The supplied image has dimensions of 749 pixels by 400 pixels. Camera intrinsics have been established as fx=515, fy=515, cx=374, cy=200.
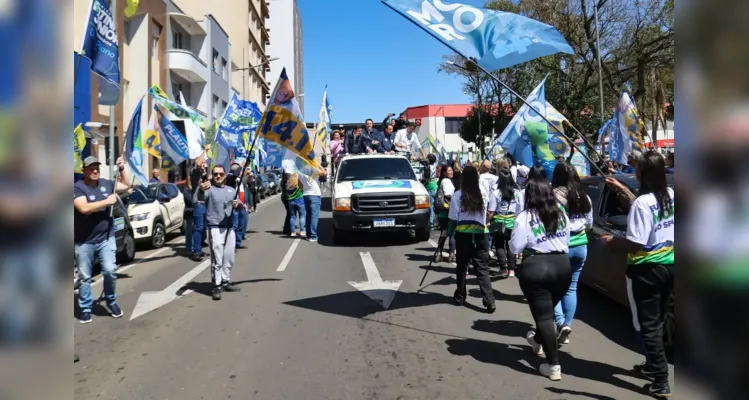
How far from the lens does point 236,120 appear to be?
48.2 ft

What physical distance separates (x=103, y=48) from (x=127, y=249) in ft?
13.7

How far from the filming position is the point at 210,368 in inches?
188

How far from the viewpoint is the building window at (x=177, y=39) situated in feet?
117

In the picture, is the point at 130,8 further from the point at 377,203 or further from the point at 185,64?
the point at 185,64

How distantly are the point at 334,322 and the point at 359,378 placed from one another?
1.77 m

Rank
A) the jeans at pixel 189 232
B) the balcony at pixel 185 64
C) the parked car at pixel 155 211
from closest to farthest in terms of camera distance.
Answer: the jeans at pixel 189 232 → the parked car at pixel 155 211 → the balcony at pixel 185 64

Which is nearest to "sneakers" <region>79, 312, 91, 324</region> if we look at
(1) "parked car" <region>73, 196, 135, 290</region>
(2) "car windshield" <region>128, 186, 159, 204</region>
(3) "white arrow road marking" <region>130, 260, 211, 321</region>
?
(3) "white arrow road marking" <region>130, 260, 211, 321</region>

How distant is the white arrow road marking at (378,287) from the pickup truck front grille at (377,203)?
279 centimetres

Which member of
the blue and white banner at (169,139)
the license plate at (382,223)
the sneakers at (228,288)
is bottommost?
the sneakers at (228,288)

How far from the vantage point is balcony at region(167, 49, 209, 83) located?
106ft

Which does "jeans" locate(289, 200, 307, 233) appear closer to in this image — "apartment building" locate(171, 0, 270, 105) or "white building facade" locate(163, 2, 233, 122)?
"white building facade" locate(163, 2, 233, 122)

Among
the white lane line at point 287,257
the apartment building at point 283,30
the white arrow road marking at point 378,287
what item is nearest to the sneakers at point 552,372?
the white arrow road marking at point 378,287

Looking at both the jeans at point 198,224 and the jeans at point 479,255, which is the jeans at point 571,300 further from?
the jeans at point 198,224

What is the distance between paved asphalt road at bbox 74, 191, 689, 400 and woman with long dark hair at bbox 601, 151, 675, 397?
43 cm
